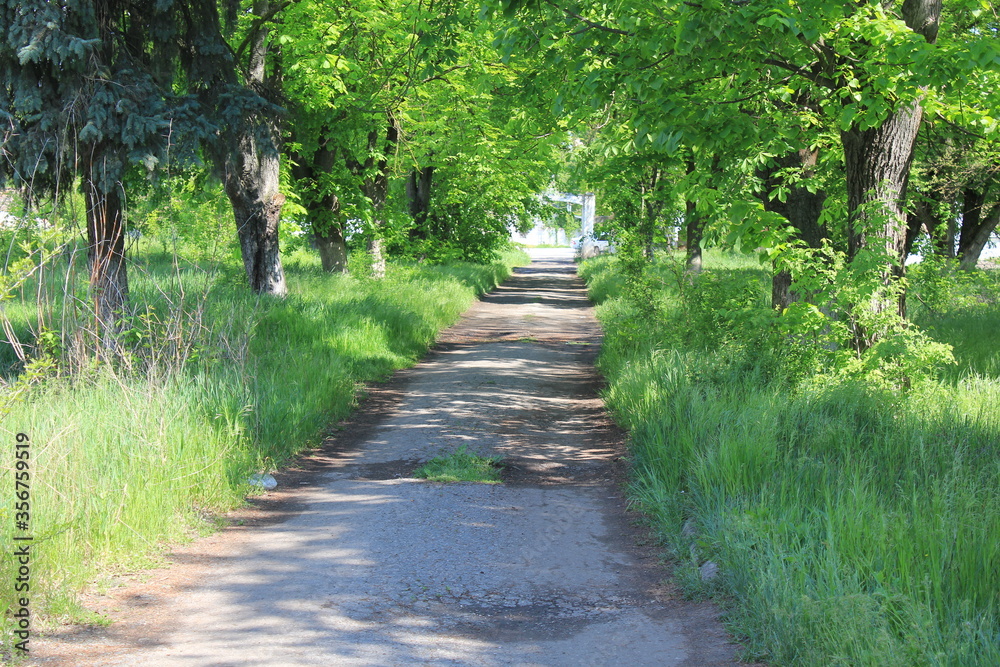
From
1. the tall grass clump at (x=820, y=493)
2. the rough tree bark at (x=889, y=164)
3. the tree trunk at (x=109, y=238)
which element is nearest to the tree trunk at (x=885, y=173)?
the rough tree bark at (x=889, y=164)

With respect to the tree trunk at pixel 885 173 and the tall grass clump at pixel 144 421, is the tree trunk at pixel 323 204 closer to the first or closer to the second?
the tall grass clump at pixel 144 421

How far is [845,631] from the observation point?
362cm

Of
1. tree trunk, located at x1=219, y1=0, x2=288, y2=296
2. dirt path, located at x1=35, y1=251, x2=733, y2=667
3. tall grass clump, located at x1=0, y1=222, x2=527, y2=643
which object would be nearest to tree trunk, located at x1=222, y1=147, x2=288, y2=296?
tree trunk, located at x1=219, y1=0, x2=288, y2=296

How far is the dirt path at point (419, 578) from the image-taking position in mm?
4129

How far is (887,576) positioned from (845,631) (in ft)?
2.15

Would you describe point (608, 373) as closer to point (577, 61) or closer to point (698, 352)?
point (698, 352)

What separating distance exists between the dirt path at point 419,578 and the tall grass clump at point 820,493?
0.38 meters

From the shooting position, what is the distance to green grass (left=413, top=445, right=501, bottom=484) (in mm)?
7227

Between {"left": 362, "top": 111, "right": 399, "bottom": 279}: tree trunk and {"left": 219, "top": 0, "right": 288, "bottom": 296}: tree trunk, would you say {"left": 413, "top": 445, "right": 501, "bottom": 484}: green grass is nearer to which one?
{"left": 219, "top": 0, "right": 288, "bottom": 296}: tree trunk

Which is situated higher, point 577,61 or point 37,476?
point 577,61

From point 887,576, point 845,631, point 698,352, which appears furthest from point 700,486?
point 698,352

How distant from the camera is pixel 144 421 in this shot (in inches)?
245

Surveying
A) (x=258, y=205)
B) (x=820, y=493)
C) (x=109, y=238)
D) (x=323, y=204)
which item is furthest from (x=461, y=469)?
(x=323, y=204)

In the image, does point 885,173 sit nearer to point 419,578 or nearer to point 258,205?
point 419,578
